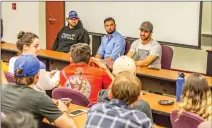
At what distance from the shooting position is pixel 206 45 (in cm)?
557

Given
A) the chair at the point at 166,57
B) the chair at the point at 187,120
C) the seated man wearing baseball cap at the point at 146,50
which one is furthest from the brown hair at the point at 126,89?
the chair at the point at 166,57

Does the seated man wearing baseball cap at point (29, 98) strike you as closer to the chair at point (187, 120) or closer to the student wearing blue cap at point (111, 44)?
the chair at point (187, 120)

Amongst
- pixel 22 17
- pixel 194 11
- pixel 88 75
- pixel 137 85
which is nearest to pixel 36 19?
pixel 22 17

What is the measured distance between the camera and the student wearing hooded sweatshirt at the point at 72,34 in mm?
5836

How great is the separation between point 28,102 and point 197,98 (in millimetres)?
1127

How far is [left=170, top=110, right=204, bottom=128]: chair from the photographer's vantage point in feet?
7.71

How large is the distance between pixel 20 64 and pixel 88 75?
1044 millimetres

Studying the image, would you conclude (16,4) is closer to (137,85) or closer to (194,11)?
(194,11)

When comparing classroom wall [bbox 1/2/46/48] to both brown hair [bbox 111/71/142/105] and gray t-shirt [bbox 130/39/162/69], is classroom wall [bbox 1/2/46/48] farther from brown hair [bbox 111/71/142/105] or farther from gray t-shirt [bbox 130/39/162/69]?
brown hair [bbox 111/71/142/105]

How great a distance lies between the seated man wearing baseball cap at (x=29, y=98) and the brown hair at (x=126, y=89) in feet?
1.74

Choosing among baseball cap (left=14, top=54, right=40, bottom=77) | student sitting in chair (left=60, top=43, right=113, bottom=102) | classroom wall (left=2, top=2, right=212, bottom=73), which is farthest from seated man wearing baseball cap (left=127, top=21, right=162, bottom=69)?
baseball cap (left=14, top=54, right=40, bottom=77)

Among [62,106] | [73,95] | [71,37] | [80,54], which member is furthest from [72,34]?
[62,106]

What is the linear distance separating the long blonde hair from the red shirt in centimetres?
102

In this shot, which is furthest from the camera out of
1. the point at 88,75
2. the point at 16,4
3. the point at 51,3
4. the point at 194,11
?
the point at 16,4
